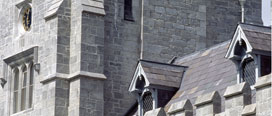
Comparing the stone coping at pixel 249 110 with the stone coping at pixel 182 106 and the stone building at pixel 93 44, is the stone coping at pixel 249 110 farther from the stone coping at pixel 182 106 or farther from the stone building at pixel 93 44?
the stone building at pixel 93 44

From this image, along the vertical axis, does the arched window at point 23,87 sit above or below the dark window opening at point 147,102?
above

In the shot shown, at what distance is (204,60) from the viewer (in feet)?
123

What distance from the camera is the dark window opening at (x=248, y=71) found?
31953 millimetres

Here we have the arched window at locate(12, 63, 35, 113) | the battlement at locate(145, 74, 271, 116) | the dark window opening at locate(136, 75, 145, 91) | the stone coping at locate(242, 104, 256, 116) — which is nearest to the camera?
the battlement at locate(145, 74, 271, 116)

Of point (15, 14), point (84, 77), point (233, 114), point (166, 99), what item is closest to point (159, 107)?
point (166, 99)

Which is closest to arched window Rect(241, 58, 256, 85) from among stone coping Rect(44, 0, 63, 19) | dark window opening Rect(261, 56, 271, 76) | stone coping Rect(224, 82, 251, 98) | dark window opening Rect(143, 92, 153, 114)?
dark window opening Rect(261, 56, 271, 76)

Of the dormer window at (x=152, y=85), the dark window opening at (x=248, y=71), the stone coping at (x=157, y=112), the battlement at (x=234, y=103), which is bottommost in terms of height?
the battlement at (x=234, y=103)

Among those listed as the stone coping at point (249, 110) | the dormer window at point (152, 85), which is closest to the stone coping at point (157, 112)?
the dormer window at point (152, 85)

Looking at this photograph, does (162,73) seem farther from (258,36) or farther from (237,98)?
(237,98)

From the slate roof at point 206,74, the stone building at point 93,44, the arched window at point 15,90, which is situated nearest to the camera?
the slate roof at point 206,74

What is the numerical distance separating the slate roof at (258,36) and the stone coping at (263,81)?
2499 mm

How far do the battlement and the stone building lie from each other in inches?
145

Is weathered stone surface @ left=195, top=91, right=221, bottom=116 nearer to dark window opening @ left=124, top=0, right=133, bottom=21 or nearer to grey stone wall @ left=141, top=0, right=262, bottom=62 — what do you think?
grey stone wall @ left=141, top=0, right=262, bottom=62

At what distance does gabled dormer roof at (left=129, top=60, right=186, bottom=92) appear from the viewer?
3616cm
